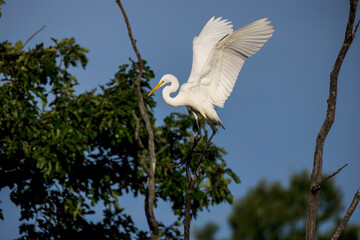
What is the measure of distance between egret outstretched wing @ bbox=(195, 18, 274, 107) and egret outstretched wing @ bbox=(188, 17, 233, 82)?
653 millimetres

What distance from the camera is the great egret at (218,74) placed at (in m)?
5.40

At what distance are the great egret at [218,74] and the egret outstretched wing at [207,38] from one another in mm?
117

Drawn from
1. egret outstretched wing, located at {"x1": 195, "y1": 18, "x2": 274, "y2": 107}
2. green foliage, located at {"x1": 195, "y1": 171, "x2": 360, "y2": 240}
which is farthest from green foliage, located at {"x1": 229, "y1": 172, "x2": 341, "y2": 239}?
egret outstretched wing, located at {"x1": 195, "y1": 18, "x2": 274, "y2": 107}

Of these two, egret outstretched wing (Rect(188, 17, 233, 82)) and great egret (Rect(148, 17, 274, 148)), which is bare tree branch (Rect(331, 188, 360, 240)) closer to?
great egret (Rect(148, 17, 274, 148))

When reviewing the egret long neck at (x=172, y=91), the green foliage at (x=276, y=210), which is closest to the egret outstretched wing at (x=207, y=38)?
the egret long neck at (x=172, y=91)

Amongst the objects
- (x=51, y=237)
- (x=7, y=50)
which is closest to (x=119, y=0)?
(x=7, y=50)

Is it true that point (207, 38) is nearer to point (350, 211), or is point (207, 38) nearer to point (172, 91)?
point (172, 91)

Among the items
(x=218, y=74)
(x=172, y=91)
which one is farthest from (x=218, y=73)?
(x=172, y=91)

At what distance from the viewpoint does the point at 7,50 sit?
7516mm

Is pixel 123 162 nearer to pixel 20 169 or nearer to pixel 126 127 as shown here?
pixel 126 127

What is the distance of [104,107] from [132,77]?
87 centimetres

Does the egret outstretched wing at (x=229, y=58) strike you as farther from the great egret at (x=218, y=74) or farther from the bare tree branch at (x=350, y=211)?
the bare tree branch at (x=350, y=211)

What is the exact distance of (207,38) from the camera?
6879 millimetres

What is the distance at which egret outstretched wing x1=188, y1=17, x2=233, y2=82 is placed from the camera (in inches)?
261
